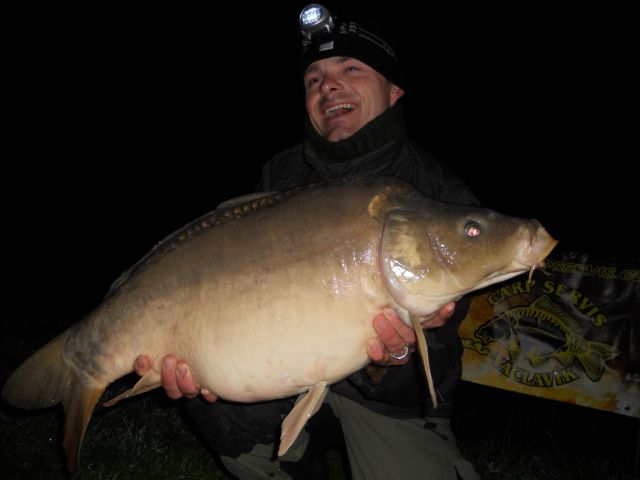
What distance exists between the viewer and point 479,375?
3.47m

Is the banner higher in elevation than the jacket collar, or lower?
lower

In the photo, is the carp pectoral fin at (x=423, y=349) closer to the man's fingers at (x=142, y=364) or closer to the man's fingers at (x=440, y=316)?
the man's fingers at (x=440, y=316)

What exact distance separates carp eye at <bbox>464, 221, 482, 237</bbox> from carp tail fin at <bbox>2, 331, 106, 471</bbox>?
4.67ft

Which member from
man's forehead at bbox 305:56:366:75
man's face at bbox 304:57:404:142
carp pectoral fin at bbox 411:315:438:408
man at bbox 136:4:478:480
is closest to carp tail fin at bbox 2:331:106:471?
man at bbox 136:4:478:480

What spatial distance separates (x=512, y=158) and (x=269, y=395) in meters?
22.5

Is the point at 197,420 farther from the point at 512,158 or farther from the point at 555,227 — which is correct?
the point at 512,158

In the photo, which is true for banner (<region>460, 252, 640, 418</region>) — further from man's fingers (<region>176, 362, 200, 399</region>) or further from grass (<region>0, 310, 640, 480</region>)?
man's fingers (<region>176, 362, 200, 399</region>)

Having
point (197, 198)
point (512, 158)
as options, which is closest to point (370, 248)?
point (197, 198)

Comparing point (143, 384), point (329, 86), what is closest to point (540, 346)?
point (329, 86)

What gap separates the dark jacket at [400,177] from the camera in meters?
2.16

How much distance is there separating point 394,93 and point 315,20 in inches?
22.6

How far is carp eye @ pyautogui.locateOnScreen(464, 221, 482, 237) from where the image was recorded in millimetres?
1556

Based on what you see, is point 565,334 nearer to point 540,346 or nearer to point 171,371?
point 540,346

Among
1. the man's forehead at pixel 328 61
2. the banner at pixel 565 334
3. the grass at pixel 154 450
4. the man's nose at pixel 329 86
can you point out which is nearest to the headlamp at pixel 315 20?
the man's forehead at pixel 328 61
